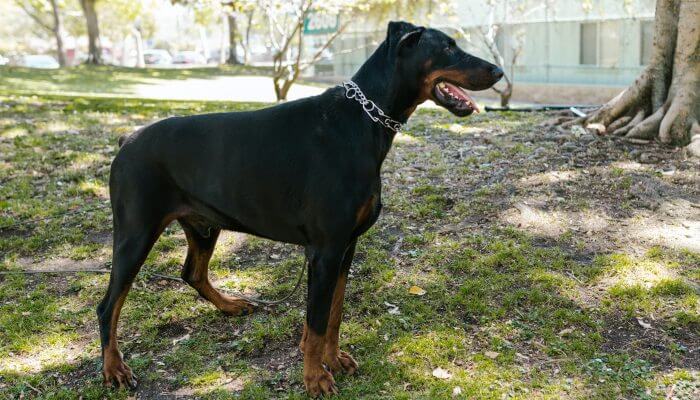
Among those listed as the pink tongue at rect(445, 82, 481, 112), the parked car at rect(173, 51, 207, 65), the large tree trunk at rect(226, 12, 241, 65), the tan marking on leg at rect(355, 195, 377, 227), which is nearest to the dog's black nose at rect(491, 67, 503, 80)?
the pink tongue at rect(445, 82, 481, 112)

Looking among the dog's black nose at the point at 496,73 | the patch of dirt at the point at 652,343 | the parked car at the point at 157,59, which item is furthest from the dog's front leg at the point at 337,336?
the parked car at the point at 157,59

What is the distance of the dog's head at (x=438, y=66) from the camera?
12.3ft

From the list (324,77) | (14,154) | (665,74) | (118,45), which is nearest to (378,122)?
(665,74)

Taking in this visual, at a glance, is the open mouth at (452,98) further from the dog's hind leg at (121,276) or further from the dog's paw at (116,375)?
the dog's paw at (116,375)

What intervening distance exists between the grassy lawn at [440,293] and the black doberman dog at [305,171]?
466 millimetres

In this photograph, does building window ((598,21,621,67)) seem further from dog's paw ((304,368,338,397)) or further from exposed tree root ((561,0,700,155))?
dog's paw ((304,368,338,397))

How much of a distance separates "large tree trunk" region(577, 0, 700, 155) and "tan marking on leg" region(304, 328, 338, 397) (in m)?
5.65

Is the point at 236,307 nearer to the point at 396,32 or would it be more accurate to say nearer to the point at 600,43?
the point at 396,32

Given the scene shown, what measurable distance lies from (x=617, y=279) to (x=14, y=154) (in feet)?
24.3

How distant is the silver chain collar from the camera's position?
12.5 ft

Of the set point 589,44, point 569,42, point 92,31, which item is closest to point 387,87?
point 589,44

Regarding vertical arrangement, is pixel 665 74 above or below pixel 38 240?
above

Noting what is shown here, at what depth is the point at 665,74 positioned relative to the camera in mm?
8680

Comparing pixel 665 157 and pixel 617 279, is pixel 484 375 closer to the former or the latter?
pixel 617 279
